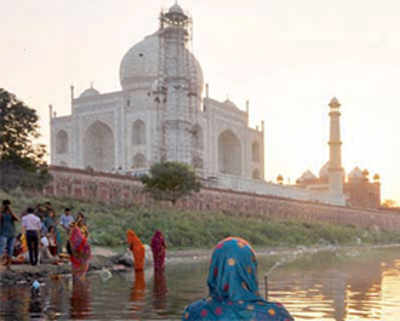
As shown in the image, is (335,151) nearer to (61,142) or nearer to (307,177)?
(307,177)

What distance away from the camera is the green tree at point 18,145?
24.9 m

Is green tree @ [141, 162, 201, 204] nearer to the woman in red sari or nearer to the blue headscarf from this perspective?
the woman in red sari

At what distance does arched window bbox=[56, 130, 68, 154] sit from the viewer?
55.0 metres

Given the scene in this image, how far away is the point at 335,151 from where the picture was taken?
5884cm

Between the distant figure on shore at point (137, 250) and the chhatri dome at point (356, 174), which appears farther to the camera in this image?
the chhatri dome at point (356, 174)

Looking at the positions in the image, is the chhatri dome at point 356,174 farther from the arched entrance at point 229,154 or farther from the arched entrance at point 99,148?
the arched entrance at point 99,148

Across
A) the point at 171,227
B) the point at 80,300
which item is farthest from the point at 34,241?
the point at 171,227

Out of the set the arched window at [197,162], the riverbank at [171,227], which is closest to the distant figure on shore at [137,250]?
the riverbank at [171,227]

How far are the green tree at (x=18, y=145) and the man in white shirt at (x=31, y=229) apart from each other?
12526 mm

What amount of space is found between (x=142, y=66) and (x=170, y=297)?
44.0 meters

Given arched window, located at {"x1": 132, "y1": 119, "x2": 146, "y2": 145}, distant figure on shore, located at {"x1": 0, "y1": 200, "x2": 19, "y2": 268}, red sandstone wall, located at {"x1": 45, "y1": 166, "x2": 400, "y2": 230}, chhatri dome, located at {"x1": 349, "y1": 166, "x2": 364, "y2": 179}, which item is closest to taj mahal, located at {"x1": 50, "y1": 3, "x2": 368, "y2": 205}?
arched window, located at {"x1": 132, "y1": 119, "x2": 146, "y2": 145}

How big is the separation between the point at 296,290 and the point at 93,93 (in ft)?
153

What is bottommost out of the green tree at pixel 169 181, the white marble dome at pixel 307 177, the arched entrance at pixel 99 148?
the green tree at pixel 169 181

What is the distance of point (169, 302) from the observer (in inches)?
333
